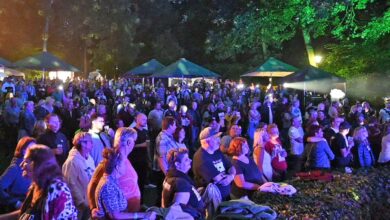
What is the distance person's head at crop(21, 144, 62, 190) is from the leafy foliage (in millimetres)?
2475

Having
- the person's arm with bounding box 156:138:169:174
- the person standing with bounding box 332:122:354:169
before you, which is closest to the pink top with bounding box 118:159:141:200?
the person's arm with bounding box 156:138:169:174

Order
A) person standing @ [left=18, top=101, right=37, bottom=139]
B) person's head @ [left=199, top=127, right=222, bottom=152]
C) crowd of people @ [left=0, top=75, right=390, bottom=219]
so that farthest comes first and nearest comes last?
person standing @ [left=18, top=101, right=37, bottom=139] < person's head @ [left=199, top=127, right=222, bottom=152] < crowd of people @ [left=0, top=75, right=390, bottom=219]

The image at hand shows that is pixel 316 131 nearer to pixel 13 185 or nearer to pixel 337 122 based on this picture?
pixel 337 122

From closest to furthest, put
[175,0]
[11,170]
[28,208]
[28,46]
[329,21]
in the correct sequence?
[28,208]
[11,170]
[329,21]
[28,46]
[175,0]

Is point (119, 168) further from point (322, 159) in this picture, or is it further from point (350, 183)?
point (322, 159)

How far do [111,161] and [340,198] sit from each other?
2.92 metres

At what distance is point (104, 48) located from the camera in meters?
39.7

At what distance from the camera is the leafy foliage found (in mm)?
5223

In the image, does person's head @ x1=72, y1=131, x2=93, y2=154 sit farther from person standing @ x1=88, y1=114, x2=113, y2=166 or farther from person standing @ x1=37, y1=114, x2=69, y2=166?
person standing @ x1=88, y1=114, x2=113, y2=166

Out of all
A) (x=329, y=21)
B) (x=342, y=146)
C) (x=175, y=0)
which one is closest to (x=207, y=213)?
(x=342, y=146)

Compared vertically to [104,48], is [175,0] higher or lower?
higher

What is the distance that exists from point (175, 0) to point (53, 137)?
38.1 m

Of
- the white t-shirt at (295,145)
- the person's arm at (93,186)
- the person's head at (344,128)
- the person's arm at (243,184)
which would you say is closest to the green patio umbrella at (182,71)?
the white t-shirt at (295,145)

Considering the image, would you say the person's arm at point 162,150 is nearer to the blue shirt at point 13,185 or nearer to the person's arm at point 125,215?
the blue shirt at point 13,185
